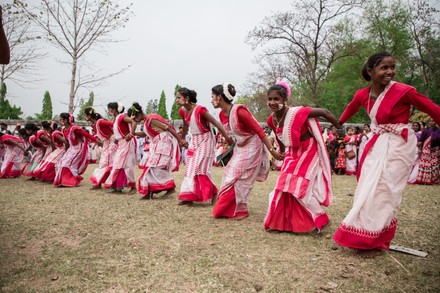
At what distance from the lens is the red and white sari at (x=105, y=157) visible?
7.25m

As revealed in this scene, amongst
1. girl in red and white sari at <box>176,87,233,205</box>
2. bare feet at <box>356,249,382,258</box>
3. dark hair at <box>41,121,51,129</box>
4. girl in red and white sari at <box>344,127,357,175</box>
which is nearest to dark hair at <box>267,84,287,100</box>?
girl in red and white sari at <box>176,87,233,205</box>

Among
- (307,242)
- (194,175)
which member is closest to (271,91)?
(307,242)

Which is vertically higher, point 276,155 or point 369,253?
point 276,155

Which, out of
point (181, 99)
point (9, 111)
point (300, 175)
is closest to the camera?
point (300, 175)

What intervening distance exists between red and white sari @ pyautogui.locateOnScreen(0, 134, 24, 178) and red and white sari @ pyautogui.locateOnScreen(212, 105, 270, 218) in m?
8.20

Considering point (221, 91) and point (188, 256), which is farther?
point (221, 91)

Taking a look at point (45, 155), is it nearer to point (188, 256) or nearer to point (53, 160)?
point (53, 160)

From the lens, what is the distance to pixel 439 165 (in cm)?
957

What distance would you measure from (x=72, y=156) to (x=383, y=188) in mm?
7323

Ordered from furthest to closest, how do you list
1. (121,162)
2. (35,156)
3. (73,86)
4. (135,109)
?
(73,86) < (35,156) < (121,162) < (135,109)

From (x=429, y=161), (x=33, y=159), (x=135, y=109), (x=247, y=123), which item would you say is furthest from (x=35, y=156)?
(x=429, y=161)

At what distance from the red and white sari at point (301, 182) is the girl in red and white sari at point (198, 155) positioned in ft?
5.94

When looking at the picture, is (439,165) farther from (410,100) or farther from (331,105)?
(331,105)

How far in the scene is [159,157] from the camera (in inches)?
243
